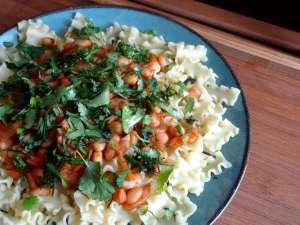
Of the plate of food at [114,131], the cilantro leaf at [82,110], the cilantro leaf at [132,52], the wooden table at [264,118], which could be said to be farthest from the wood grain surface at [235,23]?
the cilantro leaf at [82,110]

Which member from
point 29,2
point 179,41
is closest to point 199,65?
point 179,41

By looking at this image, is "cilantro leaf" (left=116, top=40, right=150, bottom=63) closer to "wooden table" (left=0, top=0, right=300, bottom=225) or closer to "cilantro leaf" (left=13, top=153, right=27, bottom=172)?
"wooden table" (left=0, top=0, right=300, bottom=225)

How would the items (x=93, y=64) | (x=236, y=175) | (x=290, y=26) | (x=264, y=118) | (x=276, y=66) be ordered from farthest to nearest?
(x=290, y=26) → (x=276, y=66) → (x=264, y=118) → (x=93, y=64) → (x=236, y=175)

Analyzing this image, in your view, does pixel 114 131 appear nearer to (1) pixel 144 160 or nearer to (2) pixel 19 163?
(1) pixel 144 160

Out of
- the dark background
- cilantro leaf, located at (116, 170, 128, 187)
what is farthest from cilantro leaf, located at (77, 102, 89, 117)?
the dark background

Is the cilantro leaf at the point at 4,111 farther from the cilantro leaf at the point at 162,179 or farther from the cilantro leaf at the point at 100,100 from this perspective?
the cilantro leaf at the point at 162,179

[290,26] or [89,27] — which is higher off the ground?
[89,27]

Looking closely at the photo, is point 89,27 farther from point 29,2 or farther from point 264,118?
point 264,118
